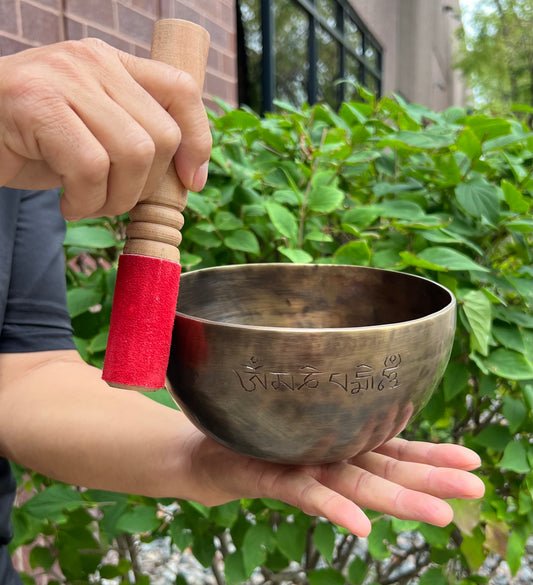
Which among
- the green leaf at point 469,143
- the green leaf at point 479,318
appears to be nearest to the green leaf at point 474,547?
the green leaf at point 479,318

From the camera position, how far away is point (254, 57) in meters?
4.75

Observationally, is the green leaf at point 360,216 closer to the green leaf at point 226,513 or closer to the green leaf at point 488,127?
the green leaf at point 488,127

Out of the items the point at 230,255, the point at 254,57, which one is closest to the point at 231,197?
the point at 230,255

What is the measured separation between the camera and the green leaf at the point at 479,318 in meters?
1.00

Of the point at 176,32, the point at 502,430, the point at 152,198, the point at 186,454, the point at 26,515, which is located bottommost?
the point at 26,515

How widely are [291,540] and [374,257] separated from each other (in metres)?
0.61

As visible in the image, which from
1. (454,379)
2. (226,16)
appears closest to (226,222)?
(454,379)

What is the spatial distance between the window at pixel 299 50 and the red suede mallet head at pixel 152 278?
333 cm

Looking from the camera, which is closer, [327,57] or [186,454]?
[186,454]

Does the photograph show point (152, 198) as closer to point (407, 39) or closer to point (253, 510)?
point (253, 510)

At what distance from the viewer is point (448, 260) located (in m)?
1.03

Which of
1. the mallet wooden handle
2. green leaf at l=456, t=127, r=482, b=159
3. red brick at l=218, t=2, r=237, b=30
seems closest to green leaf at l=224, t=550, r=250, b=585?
the mallet wooden handle

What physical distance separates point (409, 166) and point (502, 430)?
0.62 metres

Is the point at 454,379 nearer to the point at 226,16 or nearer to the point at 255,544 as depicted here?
the point at 255,544
